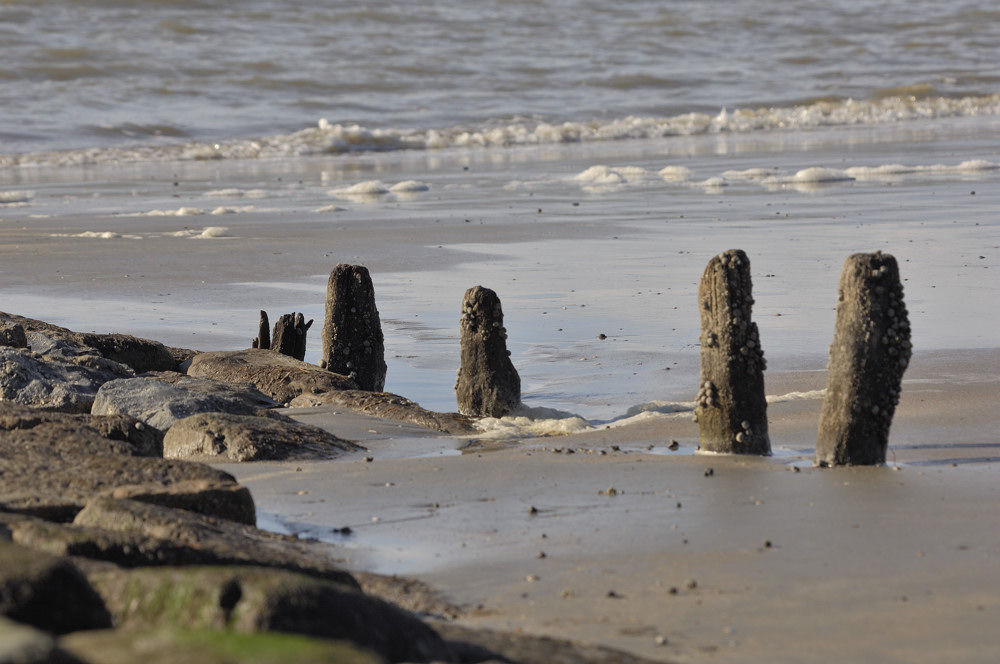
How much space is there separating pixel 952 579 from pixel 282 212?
14.3 meters

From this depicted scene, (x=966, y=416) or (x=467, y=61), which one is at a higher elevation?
→ (x=467, y=61)

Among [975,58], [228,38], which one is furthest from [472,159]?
[975,58]

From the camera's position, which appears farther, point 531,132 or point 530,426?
point 531,132

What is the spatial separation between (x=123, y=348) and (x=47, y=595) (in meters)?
5.96

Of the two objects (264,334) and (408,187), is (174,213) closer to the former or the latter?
(408,187)

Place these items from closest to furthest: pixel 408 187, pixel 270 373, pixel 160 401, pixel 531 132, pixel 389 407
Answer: pixel 160 401, pixel 389 407, pixel 270 373, pixel 408 187, pixel 531 132

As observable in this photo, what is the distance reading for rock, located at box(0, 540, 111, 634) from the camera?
3051 mm

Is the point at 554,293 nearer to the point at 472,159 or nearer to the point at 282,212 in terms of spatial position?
the point at 282,212

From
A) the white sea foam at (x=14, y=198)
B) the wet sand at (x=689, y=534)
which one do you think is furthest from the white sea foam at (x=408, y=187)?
the wet sand at (x=689, y=534)

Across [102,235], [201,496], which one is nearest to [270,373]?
[201,496]

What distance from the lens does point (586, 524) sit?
16.4 ft

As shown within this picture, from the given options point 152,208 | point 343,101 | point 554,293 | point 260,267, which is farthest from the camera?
point 343,101

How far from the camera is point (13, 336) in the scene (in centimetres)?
836

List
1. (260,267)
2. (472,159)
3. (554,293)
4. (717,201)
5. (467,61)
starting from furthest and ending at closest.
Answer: (467,61) → (472,159) → (717,201) → (260,267) → (554,293)
